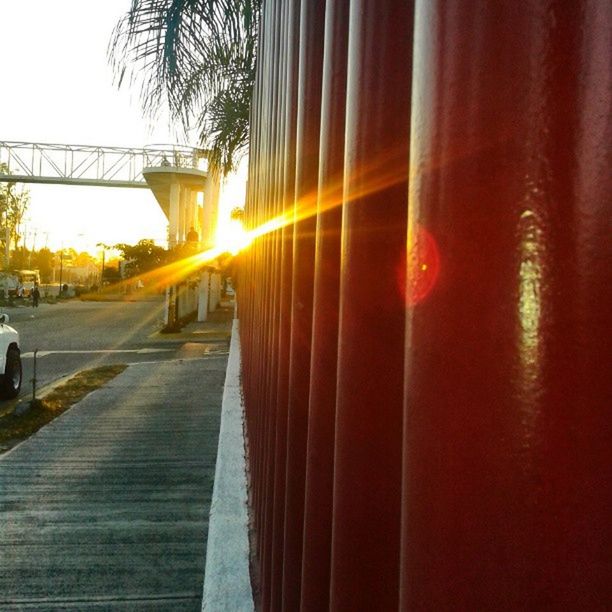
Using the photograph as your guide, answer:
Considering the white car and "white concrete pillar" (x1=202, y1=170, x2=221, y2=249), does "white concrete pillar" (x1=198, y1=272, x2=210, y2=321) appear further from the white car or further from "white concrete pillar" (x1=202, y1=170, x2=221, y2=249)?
the white car

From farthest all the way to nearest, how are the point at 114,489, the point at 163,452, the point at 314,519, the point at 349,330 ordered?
1. the point at 163,452
2. the point at 114,489
3. the point at 314,519
4. the point at 349,330

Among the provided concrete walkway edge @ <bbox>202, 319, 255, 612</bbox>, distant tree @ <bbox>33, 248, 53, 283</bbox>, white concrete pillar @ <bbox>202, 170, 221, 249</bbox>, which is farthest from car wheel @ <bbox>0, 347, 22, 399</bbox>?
distant tree @ <bbox>33, 248, 53, 283</bbox>

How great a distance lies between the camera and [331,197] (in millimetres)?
1255

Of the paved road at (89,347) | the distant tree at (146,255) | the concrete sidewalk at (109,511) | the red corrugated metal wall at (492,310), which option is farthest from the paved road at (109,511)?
the distant tree at (146,255)

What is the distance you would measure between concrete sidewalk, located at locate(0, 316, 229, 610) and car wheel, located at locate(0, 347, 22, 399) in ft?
9.84

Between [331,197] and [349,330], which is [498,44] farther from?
[331,197]

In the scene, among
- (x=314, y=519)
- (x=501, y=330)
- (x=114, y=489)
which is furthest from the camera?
(x=114, y=489)

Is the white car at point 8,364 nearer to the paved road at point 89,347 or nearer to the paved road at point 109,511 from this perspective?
the paved road at point 89,347

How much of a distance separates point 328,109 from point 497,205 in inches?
28.0

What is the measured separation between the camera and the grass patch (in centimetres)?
839

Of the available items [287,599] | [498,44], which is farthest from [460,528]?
[287,599]

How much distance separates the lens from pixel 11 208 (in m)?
77.4

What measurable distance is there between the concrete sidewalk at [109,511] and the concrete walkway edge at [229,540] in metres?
0.49

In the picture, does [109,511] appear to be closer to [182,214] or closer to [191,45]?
[191,45]
